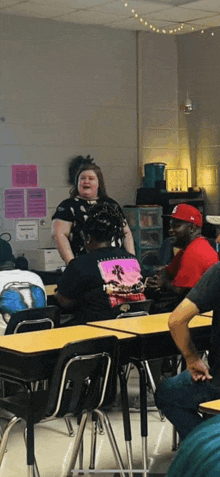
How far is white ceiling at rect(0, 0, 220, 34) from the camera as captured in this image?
8.79 meters

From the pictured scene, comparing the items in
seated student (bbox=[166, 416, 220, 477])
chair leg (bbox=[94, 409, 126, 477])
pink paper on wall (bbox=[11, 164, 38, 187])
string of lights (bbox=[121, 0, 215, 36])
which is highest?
string of lights (bbox=[121, 0, 215, 36])

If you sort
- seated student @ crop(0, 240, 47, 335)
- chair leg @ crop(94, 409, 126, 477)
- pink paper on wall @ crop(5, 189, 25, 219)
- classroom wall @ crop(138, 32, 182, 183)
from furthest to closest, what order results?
classroom wall @ crop(138, 32, 182, 183) < pink paper on wall @ crop(5, 189, 25, 219) < seated student @ crop(0, 240, 47, 335) < chair leg @ crop(94, 409, 126, 477)

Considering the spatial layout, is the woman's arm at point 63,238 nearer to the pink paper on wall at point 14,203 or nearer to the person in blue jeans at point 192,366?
the person in blue jeans at point 192,366

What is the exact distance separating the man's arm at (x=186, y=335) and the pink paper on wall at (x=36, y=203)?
6.50 m

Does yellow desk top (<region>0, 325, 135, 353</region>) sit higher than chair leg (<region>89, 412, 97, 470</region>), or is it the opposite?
yellow desk top (<region>0, 325, 135, 353</region>)

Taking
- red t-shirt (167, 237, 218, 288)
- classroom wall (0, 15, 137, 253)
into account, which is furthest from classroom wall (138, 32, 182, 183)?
red t-shirt (167, 237, 218, 288)

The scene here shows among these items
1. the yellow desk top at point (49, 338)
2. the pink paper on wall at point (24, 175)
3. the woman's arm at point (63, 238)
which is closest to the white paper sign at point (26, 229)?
the pink paper on wall at point (24, 175)

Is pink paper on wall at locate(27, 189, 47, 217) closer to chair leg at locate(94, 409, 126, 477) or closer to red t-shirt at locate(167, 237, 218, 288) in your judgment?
red t-shirt at locate(167, 237, 218, 288)

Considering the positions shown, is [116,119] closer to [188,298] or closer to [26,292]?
[26,292]

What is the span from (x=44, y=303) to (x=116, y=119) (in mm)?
5968

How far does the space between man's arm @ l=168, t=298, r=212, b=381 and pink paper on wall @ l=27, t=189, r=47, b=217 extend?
21.3ft

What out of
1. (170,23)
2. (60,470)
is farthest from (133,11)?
(60,470)

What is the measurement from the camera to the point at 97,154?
1023 cm

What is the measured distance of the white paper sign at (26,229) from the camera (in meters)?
9.46
